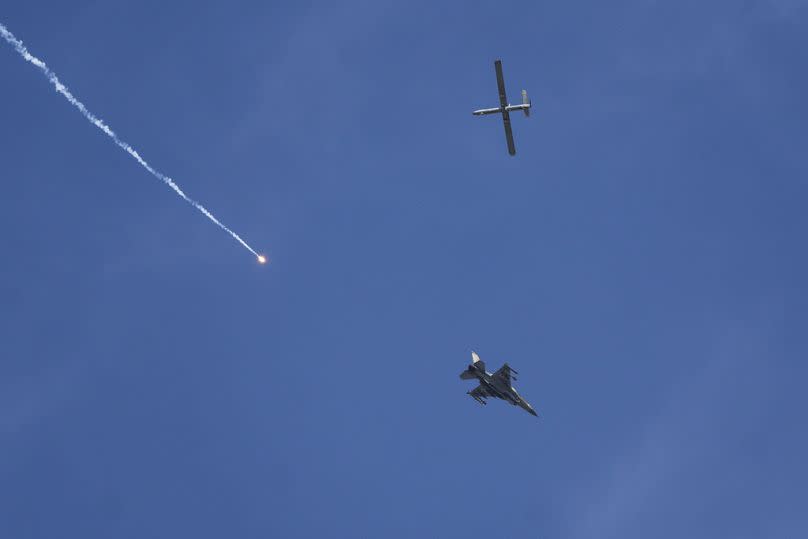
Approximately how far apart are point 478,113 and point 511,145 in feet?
22.6

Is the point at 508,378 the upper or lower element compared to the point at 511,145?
lower

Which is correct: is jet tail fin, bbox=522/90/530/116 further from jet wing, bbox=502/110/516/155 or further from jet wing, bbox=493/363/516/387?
jet wing, bbox=493/363/516/387

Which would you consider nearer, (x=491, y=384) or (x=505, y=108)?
(x=491, y=384)

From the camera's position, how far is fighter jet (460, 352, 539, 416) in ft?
362

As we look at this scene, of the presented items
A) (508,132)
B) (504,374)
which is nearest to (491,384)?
(504,374)

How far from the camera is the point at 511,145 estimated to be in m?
129

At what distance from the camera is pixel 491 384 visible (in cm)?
11156

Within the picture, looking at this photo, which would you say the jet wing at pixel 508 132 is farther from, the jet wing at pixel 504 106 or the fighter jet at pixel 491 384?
the fighter jet at pixel 491 384

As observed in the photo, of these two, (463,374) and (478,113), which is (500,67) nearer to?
(478,113)

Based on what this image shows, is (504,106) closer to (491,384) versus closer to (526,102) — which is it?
A: (526,102)

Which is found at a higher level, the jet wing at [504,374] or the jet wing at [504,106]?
the jet wing at [504,106]

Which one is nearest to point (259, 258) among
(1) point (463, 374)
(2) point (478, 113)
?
(1) point (463, 374)

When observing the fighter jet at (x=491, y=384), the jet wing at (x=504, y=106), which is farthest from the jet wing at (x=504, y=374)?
the jet wing at (x=504, y=106)

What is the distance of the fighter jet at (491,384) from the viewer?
11044 cm
